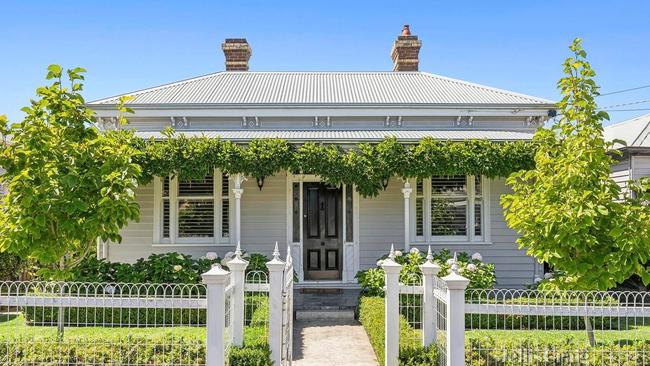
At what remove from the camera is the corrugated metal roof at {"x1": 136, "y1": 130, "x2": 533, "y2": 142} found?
11766 mm

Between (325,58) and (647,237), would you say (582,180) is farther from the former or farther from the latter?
(325,58)

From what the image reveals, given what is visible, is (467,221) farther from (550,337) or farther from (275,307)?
(275,307)

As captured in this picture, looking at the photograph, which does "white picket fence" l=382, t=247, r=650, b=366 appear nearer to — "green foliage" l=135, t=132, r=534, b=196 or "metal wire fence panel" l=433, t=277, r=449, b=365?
"metal wire fence panel" l=433, t=277, r=449, b=365

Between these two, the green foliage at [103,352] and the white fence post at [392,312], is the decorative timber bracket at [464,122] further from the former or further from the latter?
the green foliage at [103,352]

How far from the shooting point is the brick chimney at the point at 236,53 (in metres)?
17.9

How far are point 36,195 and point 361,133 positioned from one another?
8203 mm

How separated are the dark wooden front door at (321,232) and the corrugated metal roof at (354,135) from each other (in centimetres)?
141

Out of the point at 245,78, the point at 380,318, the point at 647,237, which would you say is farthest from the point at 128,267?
the point at 647,237

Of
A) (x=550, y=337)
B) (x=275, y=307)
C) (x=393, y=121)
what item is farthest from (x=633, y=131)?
(x=275, y=307)

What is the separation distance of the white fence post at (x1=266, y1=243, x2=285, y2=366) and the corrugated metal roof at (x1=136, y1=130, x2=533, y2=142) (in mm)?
6211

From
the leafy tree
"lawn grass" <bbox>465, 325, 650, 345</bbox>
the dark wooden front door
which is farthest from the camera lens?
the dark wooden front door

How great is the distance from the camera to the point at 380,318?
7613 millimetres

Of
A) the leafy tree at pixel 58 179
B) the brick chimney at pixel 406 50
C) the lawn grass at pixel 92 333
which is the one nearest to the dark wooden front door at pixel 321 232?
the lawn grass at pixel 92 333

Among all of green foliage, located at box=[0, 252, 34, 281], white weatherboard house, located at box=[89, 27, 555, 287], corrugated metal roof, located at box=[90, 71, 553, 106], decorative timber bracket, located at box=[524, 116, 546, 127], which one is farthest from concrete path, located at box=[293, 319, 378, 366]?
decorative timber bracket, located at box=[524, 116, 546, 127]
